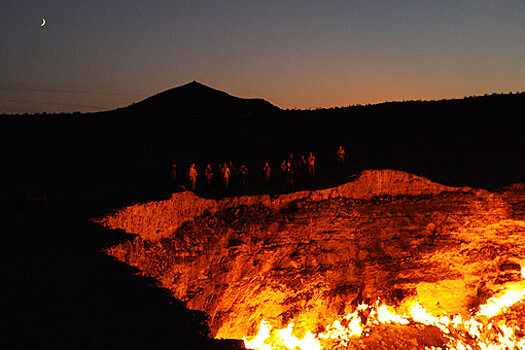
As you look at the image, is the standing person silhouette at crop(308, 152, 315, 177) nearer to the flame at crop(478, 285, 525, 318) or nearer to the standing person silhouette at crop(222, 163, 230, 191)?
the standing person silhouette at crop(222, 163, 230, 191)

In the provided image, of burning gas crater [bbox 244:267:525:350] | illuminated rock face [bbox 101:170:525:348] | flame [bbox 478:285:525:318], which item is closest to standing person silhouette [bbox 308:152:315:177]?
illuminated rock face [bbox 101:170:525:348]

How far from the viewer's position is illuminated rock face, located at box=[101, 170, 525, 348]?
14414 millimetres

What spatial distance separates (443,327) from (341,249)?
243 inches

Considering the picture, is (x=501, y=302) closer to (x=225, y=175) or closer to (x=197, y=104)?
(x=225, y=175)

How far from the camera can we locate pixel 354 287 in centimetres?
1800

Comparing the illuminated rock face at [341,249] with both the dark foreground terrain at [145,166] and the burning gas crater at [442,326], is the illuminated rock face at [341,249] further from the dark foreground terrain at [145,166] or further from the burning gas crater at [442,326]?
the dark foreground terrain at [145,166]

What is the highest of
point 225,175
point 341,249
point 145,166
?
point 145,166

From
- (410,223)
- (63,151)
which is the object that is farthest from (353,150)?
(63,151)

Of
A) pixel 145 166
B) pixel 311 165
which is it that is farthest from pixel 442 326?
pixel 145 166

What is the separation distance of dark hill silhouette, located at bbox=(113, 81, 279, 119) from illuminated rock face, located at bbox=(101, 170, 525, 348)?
21.0m

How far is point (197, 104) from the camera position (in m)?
39.3

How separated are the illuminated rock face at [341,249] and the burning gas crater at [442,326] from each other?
1.06ft

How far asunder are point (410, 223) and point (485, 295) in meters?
5.03

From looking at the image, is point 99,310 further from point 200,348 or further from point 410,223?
point 410,223
